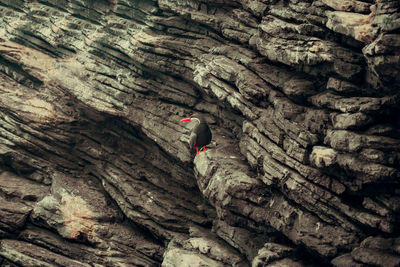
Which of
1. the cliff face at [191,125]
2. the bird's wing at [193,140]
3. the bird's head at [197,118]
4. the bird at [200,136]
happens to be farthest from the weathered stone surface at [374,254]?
the bird's head at [197,118]

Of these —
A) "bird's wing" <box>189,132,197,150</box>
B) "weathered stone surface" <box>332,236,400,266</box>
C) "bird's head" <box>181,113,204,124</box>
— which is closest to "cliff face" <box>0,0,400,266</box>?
"weathered stone surface" <box>332,236,400,266</box>

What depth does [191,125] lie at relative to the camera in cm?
1900

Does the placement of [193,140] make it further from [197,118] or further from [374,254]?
[374,254]

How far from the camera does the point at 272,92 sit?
54.5 feet

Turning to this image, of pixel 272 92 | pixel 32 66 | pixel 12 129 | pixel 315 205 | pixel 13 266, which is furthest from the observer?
pixel 32 66

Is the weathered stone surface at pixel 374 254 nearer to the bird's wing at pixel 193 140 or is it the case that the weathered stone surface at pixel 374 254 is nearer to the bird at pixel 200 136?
the bird at pixel 200 136

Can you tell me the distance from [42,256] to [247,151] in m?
7.97

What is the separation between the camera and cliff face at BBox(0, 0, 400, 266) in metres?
13.9

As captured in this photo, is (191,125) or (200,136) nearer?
(200,136)

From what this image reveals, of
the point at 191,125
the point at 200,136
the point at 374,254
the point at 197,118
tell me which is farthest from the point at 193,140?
the point at 374,254

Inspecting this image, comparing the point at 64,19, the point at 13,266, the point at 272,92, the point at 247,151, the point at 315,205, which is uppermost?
the point at 64,19

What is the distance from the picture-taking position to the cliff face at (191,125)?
45.4 ft

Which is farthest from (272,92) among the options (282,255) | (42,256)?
(42,256)

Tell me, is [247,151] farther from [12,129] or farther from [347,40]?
[12,129]
